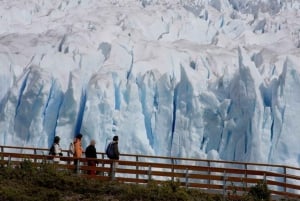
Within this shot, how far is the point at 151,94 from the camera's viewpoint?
26797mm

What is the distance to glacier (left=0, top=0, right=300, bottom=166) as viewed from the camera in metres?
25.0

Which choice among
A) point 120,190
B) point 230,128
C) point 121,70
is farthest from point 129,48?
point 120,190

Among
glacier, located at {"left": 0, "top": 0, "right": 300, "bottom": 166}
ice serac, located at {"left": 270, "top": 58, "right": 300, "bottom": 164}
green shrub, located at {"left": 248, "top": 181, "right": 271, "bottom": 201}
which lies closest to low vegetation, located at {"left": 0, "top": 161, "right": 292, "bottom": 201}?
green shrub, located at {"left": 248, "top": 181, "right": 271, "bottom": 201}

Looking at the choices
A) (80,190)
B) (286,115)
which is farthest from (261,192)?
(286,115)

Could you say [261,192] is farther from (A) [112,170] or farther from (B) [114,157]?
(B) [114,157]

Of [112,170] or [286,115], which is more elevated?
[286,115]

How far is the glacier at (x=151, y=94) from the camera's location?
24953mm

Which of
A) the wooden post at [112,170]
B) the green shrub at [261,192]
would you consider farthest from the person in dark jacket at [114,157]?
the green shrub at [261,192]

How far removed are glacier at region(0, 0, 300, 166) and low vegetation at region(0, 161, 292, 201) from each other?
9.88 m

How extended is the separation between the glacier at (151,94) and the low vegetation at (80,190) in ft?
32.4

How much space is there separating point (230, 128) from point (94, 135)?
600 centimetres

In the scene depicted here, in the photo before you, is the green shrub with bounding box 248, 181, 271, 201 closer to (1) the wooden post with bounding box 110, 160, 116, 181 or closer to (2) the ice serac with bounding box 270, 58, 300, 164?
(1) the wooden post with bounding box 110, 160, 116, 181

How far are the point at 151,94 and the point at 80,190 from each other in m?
13.3

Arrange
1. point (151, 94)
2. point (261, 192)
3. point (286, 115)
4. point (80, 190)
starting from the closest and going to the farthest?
point (261, 192) → point (80, 190) → point (286, 115) → point (151, 94)
